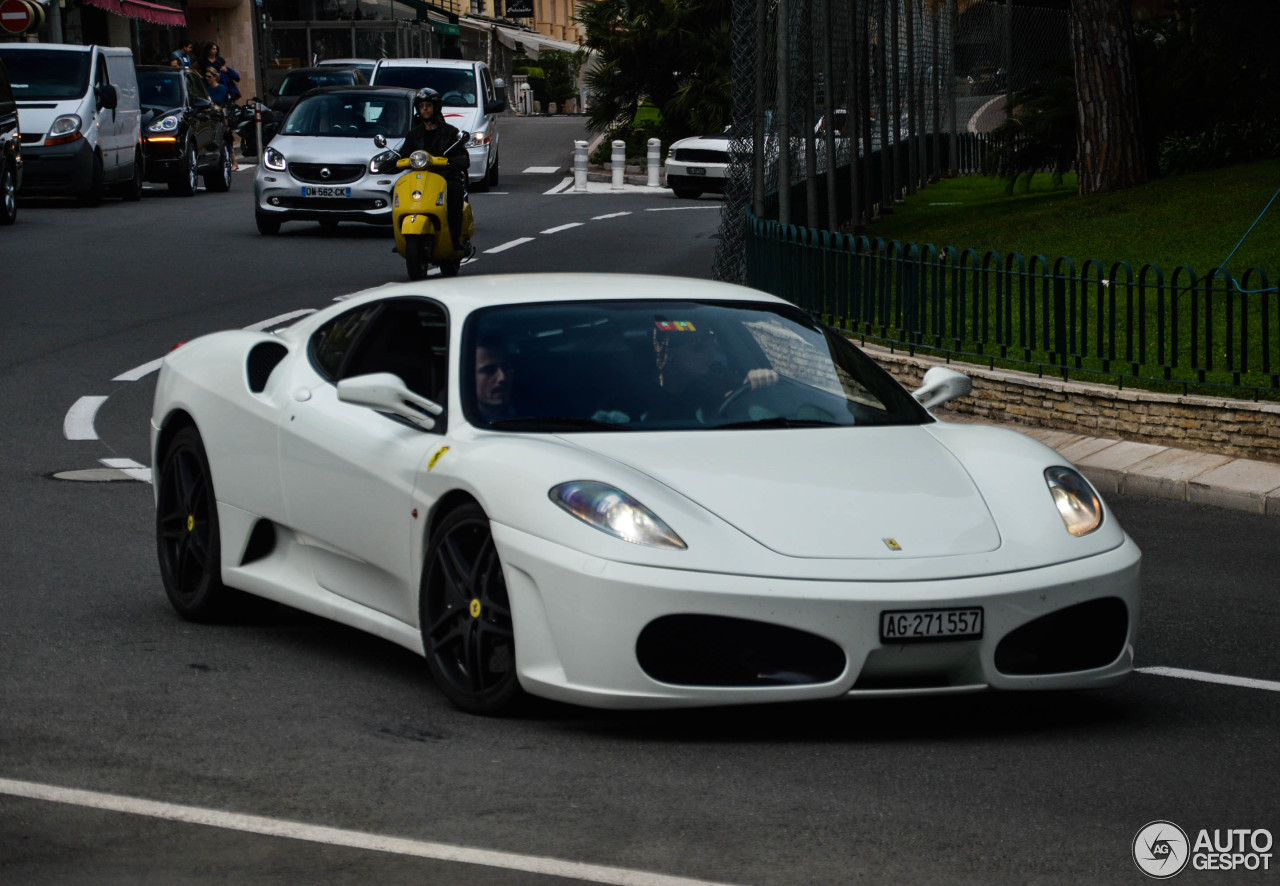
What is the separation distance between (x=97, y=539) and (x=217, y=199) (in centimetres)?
2447

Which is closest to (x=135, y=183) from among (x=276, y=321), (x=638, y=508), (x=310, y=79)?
(x=310, y=79)

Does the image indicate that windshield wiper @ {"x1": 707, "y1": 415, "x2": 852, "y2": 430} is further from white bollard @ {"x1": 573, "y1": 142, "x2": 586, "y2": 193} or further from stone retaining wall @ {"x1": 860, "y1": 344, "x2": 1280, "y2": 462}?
white bollard @ {"x1": 573, "y1": 142, "x2": 586, "y2": 193}

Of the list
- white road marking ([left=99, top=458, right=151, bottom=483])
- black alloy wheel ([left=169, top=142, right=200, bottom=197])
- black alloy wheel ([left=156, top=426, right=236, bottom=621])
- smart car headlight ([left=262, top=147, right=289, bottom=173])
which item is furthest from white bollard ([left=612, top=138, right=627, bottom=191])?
black alloy wheel ([left=156, top=426, right=236, bottom=621])

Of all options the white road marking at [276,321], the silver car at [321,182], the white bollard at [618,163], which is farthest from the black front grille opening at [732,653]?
the white bollard at [618,163]

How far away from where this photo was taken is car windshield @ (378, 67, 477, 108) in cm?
3595

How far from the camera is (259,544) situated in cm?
720

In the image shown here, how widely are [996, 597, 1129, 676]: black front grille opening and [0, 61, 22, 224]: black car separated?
21510mm

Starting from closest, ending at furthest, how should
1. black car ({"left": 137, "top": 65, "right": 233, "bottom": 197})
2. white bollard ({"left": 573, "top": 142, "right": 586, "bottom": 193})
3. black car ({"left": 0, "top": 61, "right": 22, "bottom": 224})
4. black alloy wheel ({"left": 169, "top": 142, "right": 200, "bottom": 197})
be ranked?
black car ({"left": 0, "top": 61, "right": 22, "bottom": 224}) → black car ({"left": 137, "top": 65, "right": 233, "bottom": 197}) → black alloy wheel ({"left": 169, "top": 142, "right": 200, "bottom": 197}) → white bollard ({"left": 573, "top": 142, "right": 586, "bottom": 193})

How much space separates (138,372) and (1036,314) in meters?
6.09

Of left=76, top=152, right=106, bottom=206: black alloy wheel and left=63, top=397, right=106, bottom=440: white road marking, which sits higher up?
left=76, top=152, right=106, bottom=206: black alloy wheel

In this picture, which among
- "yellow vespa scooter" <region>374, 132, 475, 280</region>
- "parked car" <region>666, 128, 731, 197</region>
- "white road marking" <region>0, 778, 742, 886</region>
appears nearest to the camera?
"white road marking" <region>0, 778, 742, 886</region>

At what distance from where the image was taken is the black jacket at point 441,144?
19469 mm

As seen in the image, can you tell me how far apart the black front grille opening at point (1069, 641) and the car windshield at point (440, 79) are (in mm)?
30749

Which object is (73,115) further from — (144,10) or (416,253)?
(144,10)
